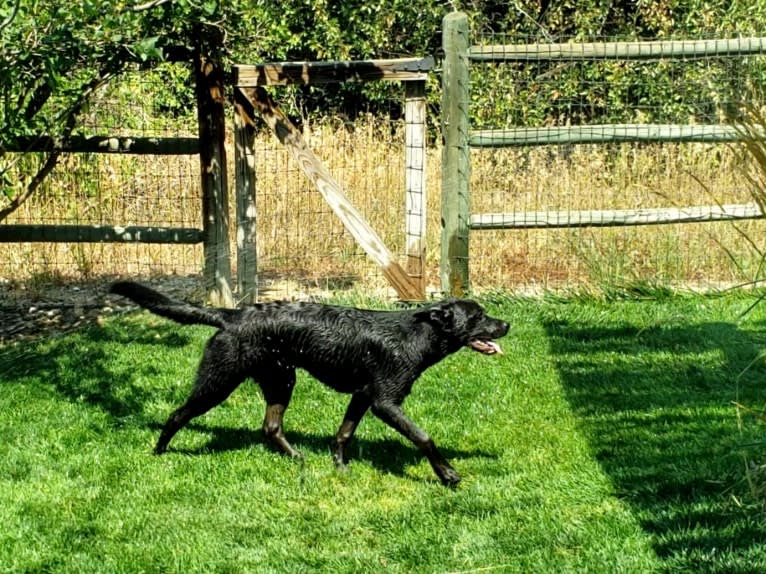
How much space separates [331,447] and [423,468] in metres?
0.54

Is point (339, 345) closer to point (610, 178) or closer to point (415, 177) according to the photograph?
point (415, 177)

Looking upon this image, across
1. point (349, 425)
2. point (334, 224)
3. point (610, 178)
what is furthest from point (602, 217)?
point (349, 425)

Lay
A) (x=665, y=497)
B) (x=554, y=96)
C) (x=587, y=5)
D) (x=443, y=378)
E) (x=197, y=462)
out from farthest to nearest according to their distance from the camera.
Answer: (x=587, y=5) → (x=554, y=96) → (x=443, y=378) → (x=197, y=462) → (x=665, y=497)

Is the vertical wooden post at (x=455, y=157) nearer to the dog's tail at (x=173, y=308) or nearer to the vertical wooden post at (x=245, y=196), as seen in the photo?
the vertical wooden post at (x=245, y=196)

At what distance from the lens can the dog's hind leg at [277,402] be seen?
598 centimetres

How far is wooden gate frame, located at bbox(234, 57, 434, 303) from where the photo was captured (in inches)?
351

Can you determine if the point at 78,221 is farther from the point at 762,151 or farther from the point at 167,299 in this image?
the point at 762,151

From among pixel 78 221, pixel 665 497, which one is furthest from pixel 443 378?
pixel 78 221

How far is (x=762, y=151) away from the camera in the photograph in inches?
157

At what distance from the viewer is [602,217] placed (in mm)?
9000

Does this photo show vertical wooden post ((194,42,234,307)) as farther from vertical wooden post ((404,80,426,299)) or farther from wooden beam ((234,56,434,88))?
vertical wooden post ((404,80,426,299))

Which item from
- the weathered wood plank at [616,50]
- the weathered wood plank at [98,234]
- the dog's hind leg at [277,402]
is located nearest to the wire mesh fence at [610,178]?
the weathered wood plank at [616,50]

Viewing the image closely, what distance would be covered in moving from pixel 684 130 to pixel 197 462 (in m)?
5.16

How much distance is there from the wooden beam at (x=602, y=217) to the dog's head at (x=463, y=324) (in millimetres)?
3382
